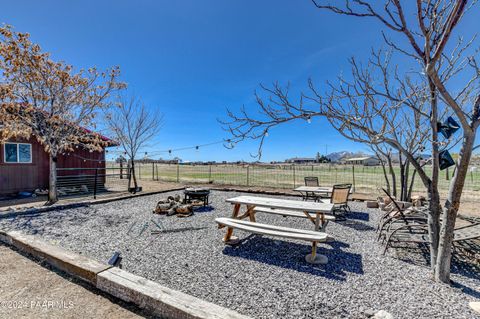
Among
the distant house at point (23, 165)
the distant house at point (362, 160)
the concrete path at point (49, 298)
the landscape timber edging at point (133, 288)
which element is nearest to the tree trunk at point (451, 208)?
the landscape timber edging at point (133, 288)

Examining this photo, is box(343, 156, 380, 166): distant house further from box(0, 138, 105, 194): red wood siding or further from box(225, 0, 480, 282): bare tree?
box(0, 138, 105, 194): red wood siding

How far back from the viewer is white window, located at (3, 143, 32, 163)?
927 cm

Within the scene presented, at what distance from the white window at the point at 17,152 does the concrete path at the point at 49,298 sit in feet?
29.6

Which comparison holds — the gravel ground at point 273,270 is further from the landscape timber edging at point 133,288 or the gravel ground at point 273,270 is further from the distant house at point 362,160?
the distant house at point 362,160

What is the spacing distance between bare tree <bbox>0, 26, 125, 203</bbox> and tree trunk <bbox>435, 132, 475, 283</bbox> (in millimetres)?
9073

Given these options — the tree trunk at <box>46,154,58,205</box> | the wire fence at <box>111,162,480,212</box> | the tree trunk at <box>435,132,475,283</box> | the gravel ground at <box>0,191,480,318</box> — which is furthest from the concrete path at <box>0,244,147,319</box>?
the wire fence at <box>111,162,480,212</box>

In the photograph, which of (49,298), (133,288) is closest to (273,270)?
(133,288)

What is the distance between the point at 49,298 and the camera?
235 cm

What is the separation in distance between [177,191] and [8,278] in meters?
7.50

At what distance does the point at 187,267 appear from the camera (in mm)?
3064

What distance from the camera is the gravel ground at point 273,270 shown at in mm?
2242

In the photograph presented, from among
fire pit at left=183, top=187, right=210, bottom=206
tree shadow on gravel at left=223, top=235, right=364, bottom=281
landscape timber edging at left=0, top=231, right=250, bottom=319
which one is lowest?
tree shadow on gravel at left=223, top=235, right=364, bottom=281

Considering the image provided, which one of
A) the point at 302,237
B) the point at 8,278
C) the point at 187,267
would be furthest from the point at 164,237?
the point at 302,237

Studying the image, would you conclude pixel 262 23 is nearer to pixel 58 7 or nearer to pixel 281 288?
pixel 58 7
